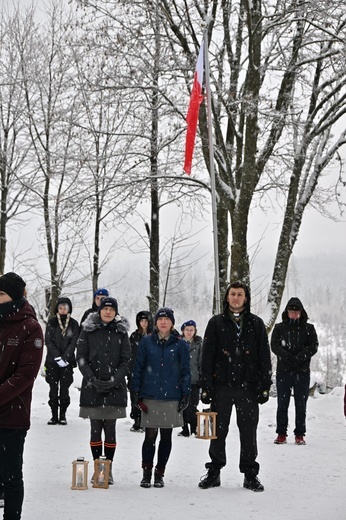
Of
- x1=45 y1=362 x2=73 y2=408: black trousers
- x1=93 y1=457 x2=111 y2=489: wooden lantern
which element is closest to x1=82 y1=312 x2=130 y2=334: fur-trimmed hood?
x1=93 y1=457 x2=111 y2=489: wooden lantern

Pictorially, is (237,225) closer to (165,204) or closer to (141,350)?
(165,204)

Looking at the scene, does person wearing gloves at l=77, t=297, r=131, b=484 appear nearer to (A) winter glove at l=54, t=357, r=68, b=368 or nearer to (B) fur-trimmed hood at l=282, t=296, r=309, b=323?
(B) fur-trimmed hood at l=282, t=296, r=309, b=323

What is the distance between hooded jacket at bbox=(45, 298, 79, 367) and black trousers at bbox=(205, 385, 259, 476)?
460 cm

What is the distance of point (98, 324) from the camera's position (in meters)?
6.53

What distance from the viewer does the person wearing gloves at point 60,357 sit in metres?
10.3

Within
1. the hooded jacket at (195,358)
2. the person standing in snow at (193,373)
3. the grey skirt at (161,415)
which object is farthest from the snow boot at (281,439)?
the grey skirt at (161,415)

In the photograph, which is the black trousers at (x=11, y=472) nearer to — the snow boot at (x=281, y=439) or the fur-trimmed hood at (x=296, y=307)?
the snow boot at (x=281, y=439)

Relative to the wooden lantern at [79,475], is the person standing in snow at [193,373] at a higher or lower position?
higher

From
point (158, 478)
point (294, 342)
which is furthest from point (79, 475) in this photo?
point (294, 342)

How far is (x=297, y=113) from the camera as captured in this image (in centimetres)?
1377

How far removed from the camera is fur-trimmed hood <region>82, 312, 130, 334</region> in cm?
650

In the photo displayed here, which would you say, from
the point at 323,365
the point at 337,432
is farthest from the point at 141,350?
the point at 323,365

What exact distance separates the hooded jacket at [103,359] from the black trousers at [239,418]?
1.00 m

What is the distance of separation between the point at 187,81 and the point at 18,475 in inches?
434
